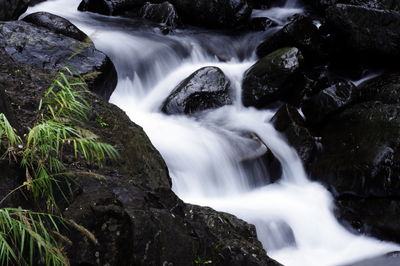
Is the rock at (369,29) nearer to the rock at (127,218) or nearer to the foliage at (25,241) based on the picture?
the rock at (127,218)

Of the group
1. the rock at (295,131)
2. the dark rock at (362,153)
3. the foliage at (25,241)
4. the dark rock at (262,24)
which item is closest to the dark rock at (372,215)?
the dark rock at (362,153)

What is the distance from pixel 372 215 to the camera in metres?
6.65

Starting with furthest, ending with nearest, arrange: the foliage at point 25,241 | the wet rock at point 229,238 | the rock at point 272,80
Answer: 1. the rock at point 272,80
2. the wet rock at point 229,238
3. the foliage at point 25,241

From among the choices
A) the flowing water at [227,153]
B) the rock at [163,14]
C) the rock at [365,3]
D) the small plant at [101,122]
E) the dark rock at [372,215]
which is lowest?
the dark rock at [372,215]

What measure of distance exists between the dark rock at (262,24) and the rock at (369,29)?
6.80 ft

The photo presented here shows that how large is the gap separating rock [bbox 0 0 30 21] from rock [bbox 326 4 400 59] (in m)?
6.28

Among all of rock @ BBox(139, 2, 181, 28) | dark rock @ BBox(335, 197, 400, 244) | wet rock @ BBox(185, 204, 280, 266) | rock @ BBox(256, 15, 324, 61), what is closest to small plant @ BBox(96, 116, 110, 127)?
wet rock @ BBox(185, 204, 280, 266)

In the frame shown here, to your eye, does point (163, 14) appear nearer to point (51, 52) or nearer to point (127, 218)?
point (51, 52)

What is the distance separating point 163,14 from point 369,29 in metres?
4.75

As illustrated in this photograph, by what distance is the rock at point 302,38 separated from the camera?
32.2 feet

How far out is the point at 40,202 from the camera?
8.68 feet

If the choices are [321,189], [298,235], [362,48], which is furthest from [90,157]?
[362,48]

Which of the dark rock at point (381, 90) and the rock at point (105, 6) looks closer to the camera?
the dark rock at point (381, 90)

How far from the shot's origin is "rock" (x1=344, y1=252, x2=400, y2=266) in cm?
596
